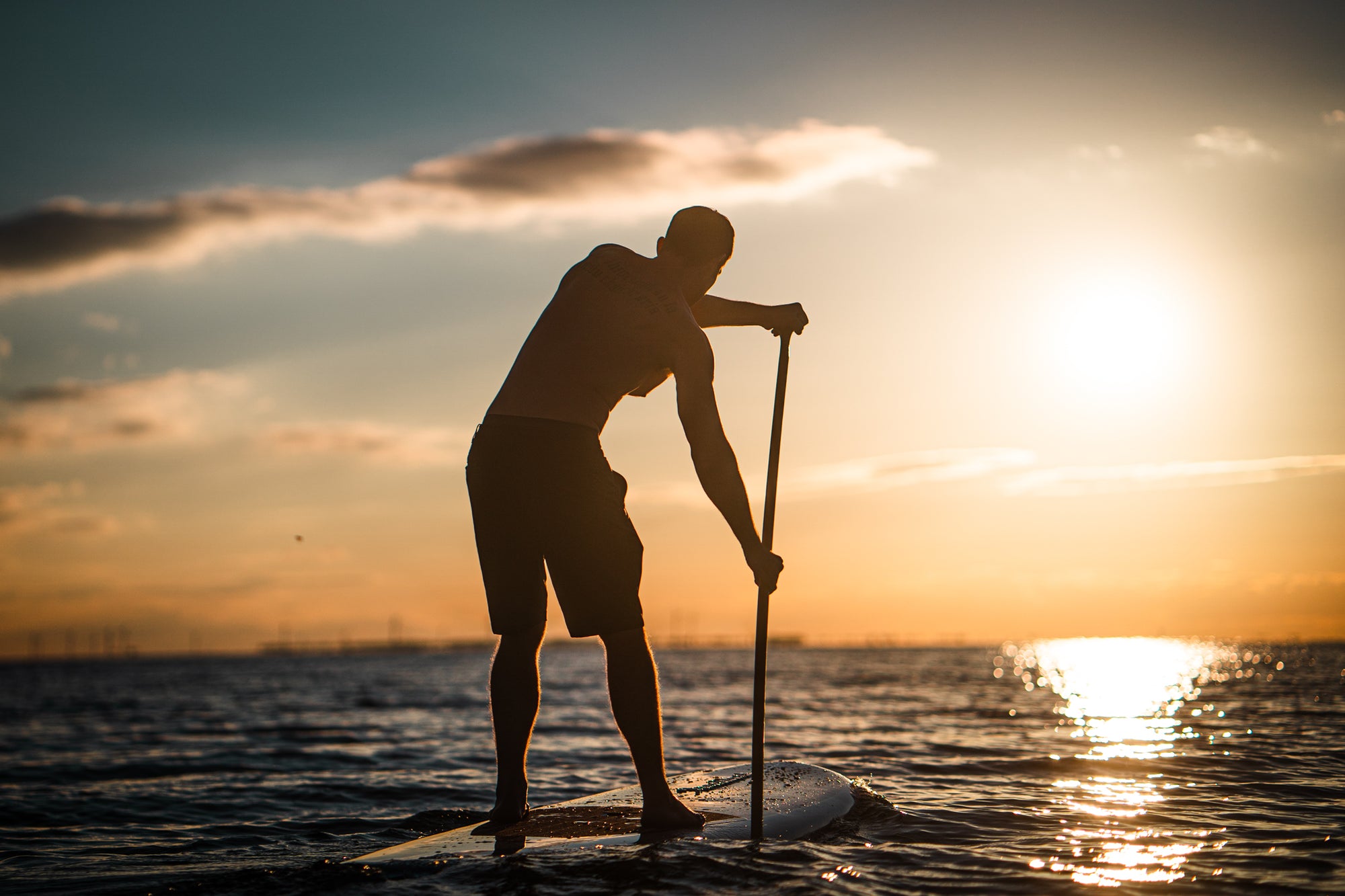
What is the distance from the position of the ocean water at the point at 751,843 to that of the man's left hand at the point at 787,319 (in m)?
2.14

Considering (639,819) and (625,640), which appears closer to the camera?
(625,640)

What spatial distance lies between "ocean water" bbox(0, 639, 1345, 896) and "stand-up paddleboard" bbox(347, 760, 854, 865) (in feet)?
0.43

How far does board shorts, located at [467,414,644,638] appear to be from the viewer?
3.54 m

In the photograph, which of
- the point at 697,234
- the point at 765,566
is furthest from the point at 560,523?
the point at 697,234

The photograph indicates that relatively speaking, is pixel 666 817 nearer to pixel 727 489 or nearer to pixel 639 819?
pixel 639 819

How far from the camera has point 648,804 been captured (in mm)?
3553

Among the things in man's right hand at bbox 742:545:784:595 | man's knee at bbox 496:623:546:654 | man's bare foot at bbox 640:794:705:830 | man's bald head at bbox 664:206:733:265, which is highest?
man's bald head at bbox 664:206:733:265

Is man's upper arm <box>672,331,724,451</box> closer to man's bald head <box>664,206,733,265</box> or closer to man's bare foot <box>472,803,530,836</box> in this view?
man's bald head <box>664,206,733,265</box>

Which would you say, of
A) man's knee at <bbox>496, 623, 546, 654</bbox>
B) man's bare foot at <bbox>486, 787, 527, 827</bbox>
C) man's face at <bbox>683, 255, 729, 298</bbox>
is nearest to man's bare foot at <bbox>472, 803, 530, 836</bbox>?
man's bare foot at <bbox>486, 787, 527, 827</bbox>

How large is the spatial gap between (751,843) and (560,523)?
1.36 meters

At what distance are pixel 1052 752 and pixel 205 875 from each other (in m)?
6.74

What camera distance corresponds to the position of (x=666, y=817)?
3539 millimetres

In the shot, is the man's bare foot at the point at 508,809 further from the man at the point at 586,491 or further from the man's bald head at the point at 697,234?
the man's bald head at the point at 697,234

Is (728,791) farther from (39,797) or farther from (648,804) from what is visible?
(39,797)
